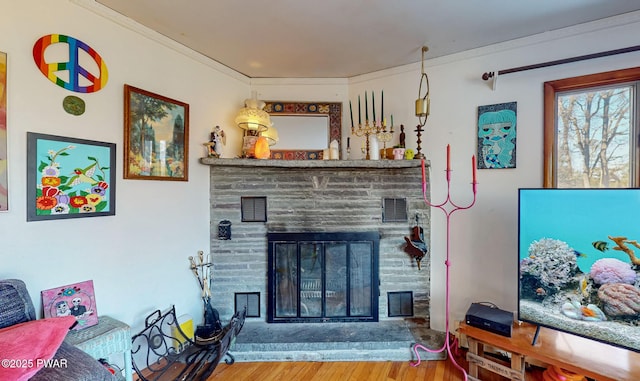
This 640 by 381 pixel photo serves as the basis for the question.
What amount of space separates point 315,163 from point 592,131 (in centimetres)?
192

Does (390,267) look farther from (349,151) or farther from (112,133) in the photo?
(112,133)

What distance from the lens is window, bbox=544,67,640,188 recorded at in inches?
65.2

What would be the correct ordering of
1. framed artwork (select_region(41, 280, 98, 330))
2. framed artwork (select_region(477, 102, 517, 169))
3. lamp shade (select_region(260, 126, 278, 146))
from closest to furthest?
framed artwork (select_region(41, 280, 98, 330)), framed artwork (select_region(477, 102, 517, 169)), lamp shade (select_region(260, 126, 278, 146))

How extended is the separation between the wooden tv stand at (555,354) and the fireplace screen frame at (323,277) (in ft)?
2.54

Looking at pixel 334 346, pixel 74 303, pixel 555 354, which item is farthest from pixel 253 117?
pixel 555 354

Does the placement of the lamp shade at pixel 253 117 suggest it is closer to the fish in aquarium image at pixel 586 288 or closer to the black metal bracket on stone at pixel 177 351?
the black metal bracket on stone at pixel 177 351

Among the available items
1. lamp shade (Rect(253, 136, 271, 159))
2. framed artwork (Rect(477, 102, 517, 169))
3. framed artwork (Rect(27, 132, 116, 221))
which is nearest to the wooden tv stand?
framed artwork (Rect(477, 102, 517, 169))

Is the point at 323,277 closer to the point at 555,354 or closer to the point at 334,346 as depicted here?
the point at 334,346

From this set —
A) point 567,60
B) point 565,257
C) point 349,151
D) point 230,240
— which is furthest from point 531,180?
point 230,240

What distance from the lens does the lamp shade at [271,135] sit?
231 centimetres

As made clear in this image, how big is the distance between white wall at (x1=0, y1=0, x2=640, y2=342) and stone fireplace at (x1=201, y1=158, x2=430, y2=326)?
0.59ft

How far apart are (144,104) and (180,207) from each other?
76 cm

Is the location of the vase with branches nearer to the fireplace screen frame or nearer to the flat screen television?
the fireplace screen frame

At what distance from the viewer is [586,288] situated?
1.43 m
